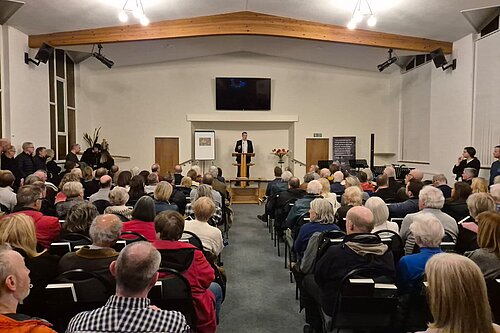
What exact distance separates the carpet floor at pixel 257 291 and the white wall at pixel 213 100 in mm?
6456

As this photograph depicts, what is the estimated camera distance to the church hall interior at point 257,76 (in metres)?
7.02

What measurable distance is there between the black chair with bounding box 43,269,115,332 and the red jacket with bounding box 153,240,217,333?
41 centimetres

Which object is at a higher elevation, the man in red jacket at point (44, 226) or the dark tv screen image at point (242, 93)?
the dark tv screen image at point (242, 93)

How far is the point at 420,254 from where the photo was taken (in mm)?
2473

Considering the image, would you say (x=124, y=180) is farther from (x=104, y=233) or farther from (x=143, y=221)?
(x=104, y=233)

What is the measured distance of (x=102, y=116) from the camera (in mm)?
11922

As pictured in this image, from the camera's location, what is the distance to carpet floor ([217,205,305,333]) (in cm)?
331

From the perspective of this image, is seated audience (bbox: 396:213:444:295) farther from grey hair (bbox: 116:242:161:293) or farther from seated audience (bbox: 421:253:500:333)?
grey hair (bbox: 116:242:161:293)

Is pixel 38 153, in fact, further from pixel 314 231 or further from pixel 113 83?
pixel 314 231

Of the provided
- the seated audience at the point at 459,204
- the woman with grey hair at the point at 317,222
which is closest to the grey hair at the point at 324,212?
the woman with grey hair at the point at 317,222

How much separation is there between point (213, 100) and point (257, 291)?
880 cm

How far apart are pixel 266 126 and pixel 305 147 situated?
4.70 ft

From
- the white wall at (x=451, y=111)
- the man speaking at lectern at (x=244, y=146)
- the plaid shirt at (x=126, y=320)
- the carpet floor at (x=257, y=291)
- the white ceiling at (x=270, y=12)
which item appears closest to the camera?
the plaid shirt at (x=126, y=320)

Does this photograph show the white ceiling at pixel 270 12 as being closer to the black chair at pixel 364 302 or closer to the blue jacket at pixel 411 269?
the blue jacket at pixel 411 269
